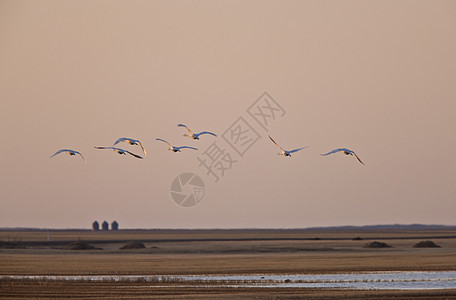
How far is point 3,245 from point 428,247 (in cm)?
6006

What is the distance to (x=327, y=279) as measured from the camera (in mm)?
67062

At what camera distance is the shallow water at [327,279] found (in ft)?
201

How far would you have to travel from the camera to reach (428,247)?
126 meters

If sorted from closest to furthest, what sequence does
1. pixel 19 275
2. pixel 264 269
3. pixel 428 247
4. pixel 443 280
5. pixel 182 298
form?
pixel 182 298, pixel 443 280, pixel 19 275, pixel 264 269, pixel 428 247

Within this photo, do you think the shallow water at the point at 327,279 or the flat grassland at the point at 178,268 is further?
the shallow water at the point at 327,279

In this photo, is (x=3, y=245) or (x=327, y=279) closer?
(x=327, y=279)

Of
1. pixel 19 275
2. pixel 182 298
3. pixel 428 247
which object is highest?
pixel 428 247

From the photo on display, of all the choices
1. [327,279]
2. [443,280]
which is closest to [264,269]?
[327,279]

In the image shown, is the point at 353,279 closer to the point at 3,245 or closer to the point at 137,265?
the point at 137,265

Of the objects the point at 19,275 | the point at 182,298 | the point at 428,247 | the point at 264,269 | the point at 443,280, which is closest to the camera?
the point at 182,298

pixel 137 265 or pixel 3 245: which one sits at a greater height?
pixel 3 245

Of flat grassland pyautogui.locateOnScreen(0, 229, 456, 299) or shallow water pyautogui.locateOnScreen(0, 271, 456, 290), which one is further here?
shallow water pyautogui.locateOnScreen(0, 271, 456, 290)

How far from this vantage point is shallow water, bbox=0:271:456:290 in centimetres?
6116

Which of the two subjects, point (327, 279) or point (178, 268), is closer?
point (327, 279)
